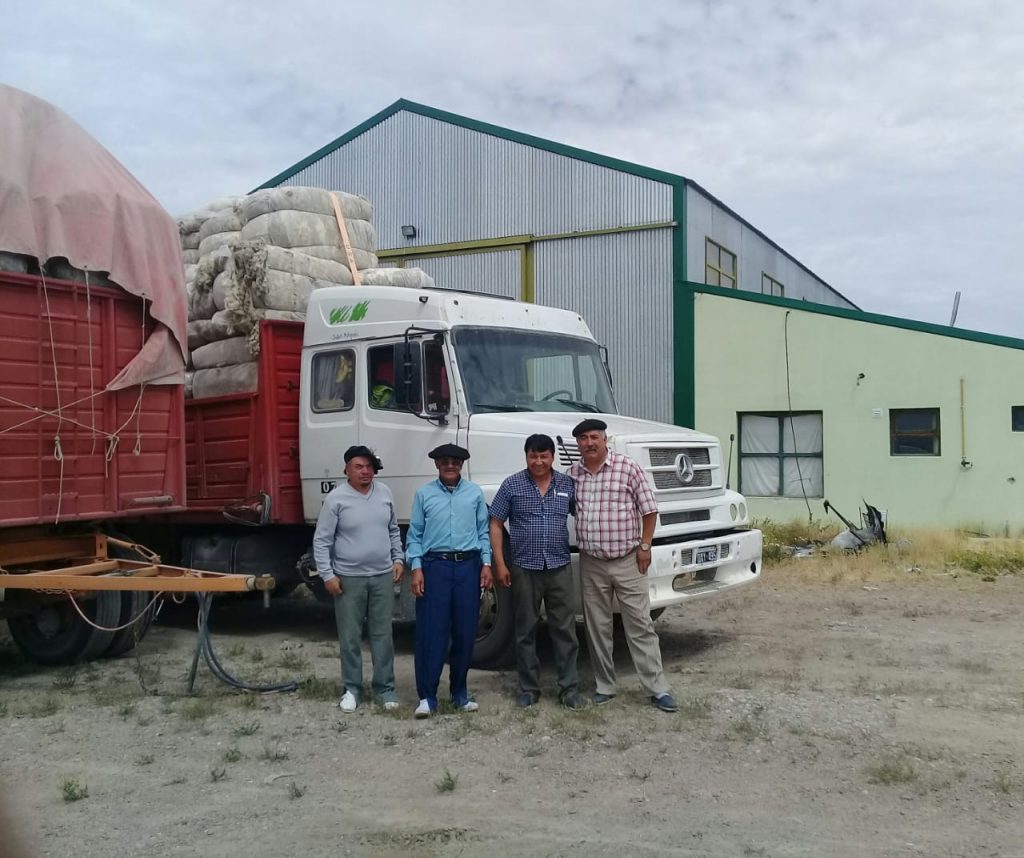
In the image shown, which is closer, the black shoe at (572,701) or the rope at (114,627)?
the black shoe at (572,701)

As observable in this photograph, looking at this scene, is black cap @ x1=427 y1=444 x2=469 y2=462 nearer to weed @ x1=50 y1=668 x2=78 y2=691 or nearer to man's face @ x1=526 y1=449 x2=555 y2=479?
man's face @ x1=526 y1=449 x2=555 y2=479

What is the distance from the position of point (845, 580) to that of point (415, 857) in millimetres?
9001

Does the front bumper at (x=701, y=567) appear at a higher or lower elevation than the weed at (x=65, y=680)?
higher

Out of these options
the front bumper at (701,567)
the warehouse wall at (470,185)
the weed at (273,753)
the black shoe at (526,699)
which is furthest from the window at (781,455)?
the weed at (273,753)

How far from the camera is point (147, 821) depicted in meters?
4.79

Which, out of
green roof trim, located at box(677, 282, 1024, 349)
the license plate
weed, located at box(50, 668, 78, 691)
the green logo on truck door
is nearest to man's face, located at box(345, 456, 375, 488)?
the green logo on truck door

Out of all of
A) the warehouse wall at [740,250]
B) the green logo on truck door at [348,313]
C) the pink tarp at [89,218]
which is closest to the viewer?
the pink tarp at [89,218]

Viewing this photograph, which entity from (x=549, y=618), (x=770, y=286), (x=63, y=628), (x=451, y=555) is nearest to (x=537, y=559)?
(x=549, y=618)

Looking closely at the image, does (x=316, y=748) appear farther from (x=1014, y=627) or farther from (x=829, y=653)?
(x=1014, y=627)

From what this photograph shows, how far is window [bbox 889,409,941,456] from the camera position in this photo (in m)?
15.7

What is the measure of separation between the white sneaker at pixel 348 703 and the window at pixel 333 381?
101 inches

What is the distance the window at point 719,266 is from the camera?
1897 cm

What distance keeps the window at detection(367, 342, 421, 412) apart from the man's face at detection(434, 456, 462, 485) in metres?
1.26

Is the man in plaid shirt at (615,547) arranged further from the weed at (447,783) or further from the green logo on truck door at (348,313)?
the green logo on truck door at (348,313)
